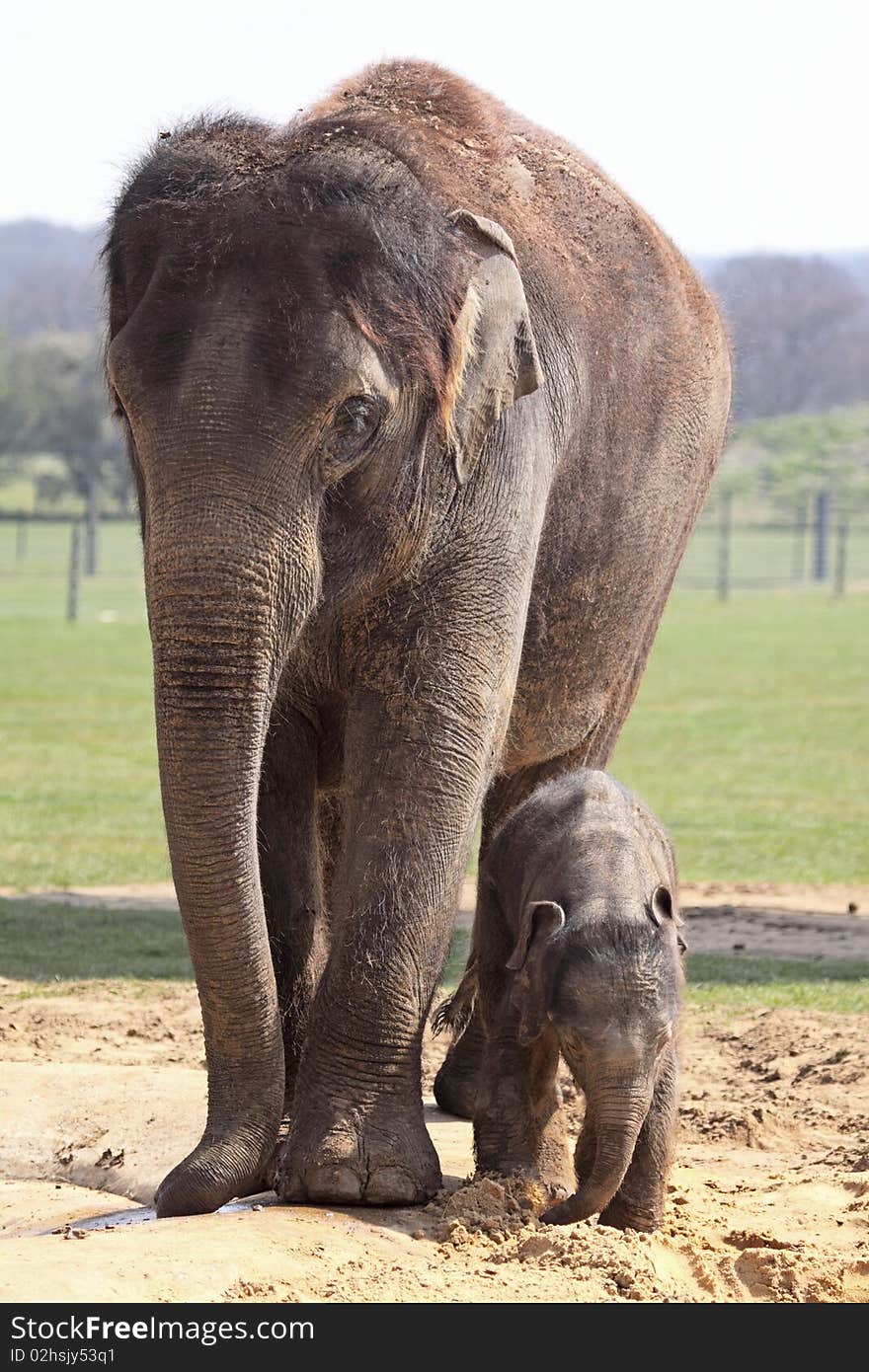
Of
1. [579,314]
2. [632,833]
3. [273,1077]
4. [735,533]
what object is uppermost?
[579,314]

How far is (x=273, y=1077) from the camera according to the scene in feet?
19.2

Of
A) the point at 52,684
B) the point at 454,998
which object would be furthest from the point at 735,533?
the point at 454,998

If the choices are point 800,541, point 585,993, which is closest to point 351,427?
point 585,993

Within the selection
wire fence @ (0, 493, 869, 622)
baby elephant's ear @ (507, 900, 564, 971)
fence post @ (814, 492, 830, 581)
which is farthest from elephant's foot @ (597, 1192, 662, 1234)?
fence post @ (814, 492, 830, 581)

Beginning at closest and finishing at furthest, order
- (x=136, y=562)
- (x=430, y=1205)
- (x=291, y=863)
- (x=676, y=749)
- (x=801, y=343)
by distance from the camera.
A: (x=430, y=1205) → (x=291, y=863) → (x=676, y=749) → (x=136, y=562) → (x=801, y=343)

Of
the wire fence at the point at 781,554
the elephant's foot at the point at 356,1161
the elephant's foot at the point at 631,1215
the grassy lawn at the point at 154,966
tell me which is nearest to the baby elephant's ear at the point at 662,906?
the elephant's foot at the point at 631,1215

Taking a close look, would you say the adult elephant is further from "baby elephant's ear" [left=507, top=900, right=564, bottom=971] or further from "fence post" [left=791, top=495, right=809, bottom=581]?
→ "fence post" [left=791, top=495, right=809, bottom=581]

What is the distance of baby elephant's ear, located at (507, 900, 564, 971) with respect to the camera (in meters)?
5.69

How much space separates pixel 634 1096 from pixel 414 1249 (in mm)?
708

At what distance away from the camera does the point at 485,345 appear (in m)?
5.95

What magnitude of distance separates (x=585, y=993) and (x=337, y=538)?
1390 millimetres

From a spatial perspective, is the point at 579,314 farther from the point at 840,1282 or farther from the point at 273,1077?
the point at 840,1282

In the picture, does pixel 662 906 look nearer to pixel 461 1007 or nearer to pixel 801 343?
pixel 461 1007

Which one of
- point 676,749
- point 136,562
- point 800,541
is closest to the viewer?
point 676,749
